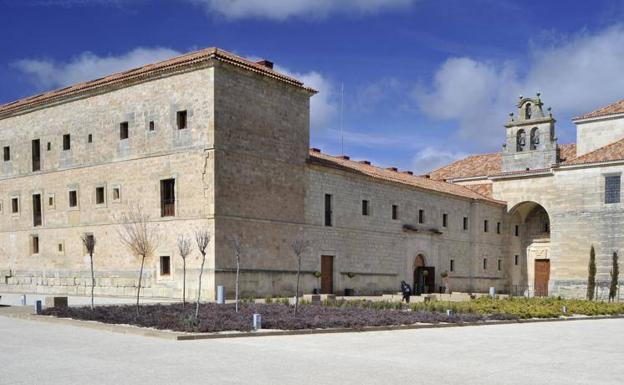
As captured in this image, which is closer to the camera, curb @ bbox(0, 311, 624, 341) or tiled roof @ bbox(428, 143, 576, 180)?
curb @ bbox(0, 311, 624, 341)

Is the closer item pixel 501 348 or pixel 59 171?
pixel 501 348

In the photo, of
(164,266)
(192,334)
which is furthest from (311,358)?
(164,266)

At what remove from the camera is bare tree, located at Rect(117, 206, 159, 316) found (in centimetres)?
2983

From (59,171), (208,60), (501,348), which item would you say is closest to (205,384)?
(501,348)

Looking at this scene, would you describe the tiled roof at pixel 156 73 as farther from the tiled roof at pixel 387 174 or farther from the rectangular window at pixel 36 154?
the tiled roof at pixel 387 174

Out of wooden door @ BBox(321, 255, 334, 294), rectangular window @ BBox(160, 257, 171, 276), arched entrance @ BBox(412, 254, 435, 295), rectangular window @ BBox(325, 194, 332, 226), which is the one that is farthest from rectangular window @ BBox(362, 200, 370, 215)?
rectangular window @ BBox(160, 257, 171, 276)

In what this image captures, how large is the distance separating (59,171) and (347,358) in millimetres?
27292

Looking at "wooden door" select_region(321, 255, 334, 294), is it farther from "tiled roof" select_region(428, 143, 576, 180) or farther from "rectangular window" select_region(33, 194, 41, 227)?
"tiled roof" select_region(428, 143, 576, 180)

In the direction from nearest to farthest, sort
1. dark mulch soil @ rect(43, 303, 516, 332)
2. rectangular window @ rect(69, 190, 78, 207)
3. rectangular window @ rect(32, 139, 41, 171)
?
dark mulch soil @ rect(43, 303, 516, 332) < rectangular window @ rect(69, 190, 78, 207) < rectangular window @ rect(32, 139, 41, 171)

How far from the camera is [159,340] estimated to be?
1430 centimetres

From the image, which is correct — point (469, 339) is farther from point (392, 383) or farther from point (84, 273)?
point (84, 273)

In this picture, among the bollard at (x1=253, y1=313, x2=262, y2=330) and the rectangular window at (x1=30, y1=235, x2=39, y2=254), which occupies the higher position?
the rectangular window at (x1=30, y1=235, x2=39, y2=254)

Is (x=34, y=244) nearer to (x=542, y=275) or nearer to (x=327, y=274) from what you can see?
(x=327, y=274)

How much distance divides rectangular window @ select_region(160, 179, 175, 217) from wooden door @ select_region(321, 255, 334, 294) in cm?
912
